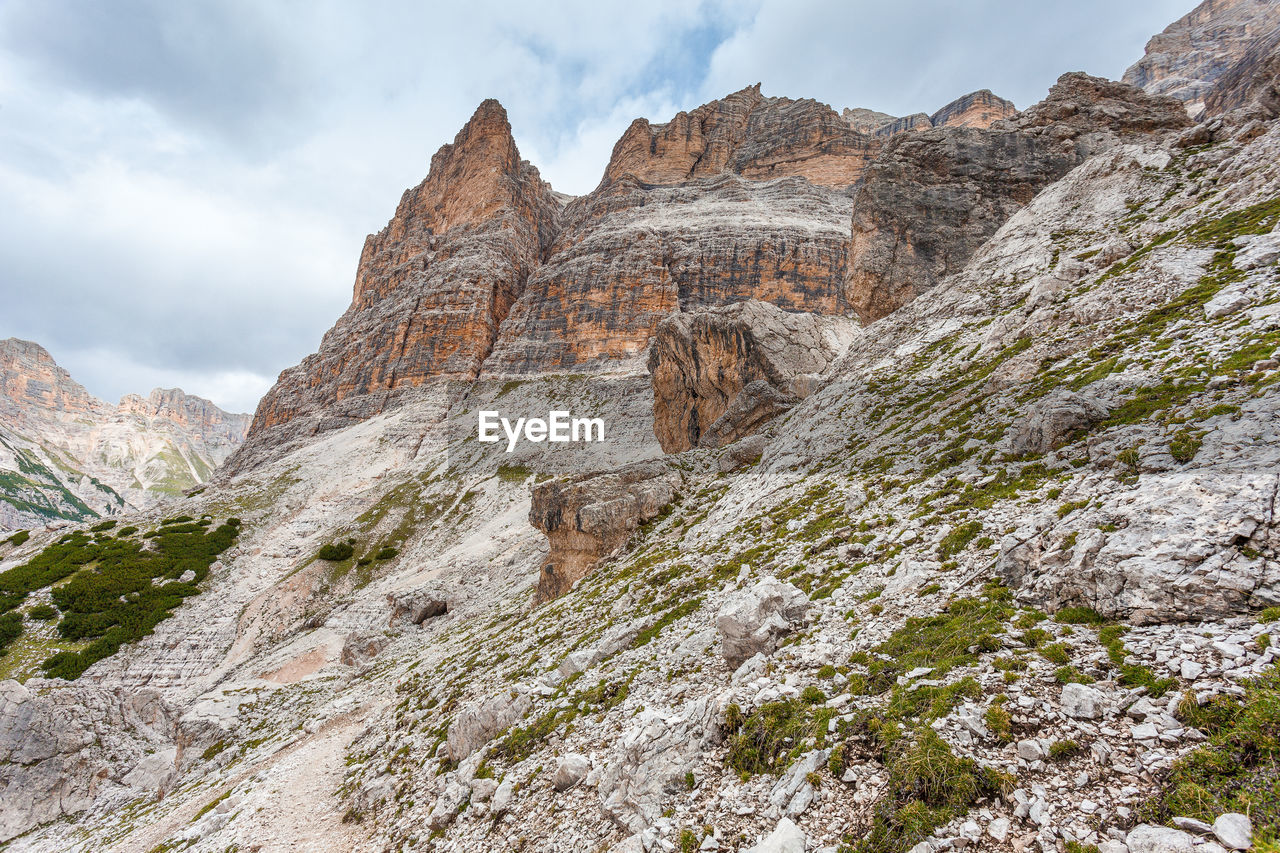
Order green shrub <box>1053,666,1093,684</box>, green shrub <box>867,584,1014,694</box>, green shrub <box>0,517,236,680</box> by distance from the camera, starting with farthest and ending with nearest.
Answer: green shrub <box>0,517,236,680</box>, green shrub <box>867,584,1014,694</box>, green shrub <box>1053,666,1093,684</box>

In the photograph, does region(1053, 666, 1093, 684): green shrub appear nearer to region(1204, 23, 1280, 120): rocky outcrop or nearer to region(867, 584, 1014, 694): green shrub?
region(867, 584, 1014, 694): green shrub

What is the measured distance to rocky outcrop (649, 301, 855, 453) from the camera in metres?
45.8

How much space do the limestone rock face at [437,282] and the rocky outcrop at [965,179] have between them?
101613 mm

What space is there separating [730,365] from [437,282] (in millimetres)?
113870

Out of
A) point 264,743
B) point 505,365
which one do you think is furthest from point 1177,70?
point 264,743

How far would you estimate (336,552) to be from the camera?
72.6m

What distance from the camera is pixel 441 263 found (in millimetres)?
151875

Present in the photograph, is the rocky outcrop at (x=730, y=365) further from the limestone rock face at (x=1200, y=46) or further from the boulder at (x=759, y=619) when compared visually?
the limestone rock face at (x=1200, y=46)

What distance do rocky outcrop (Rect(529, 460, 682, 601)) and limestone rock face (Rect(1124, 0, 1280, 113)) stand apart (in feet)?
594

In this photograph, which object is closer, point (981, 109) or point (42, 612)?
point (42, 612)

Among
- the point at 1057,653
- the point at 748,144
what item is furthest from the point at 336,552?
the point at 748,144

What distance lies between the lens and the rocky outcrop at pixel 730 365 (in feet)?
150

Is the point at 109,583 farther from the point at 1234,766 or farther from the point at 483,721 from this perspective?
the point at 1234,766

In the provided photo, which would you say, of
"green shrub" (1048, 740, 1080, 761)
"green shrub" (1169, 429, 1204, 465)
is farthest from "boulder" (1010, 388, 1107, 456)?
"green shrub" (1048, 740, 1080, 761)
